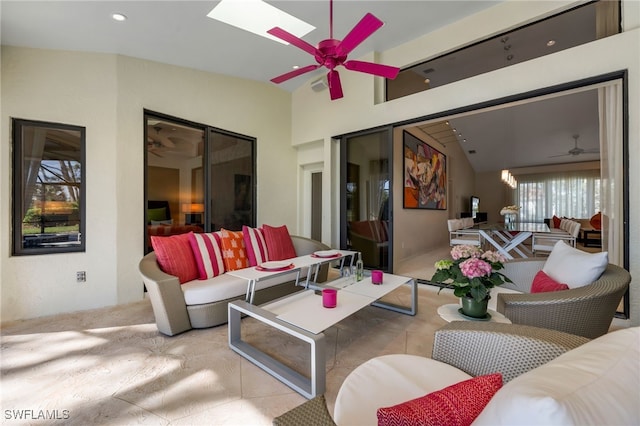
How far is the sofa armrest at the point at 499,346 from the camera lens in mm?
1039

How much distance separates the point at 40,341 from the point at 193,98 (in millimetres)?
3358

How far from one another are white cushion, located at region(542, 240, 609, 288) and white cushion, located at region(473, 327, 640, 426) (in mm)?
1465

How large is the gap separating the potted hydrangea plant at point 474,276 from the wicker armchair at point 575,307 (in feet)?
0.65

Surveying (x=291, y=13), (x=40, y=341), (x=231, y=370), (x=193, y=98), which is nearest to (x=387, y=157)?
(x=291, y=13)

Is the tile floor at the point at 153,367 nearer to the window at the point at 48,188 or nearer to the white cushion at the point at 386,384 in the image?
the white cushion at the point at 386,384

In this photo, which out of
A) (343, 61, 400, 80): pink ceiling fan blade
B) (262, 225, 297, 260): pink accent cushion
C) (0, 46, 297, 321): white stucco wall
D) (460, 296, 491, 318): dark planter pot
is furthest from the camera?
(262, 225, 297, 260): pink accent cushion

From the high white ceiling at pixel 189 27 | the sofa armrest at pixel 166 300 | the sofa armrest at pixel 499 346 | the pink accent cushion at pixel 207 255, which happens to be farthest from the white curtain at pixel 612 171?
the sofa armrest at pixel 166 300

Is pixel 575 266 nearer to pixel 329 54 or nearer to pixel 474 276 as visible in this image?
pixel 474 276


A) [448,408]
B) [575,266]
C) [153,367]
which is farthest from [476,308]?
[153,367]

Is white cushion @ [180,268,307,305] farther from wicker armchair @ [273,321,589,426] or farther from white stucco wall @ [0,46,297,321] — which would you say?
wicker armchair @ [273,321,589,426]

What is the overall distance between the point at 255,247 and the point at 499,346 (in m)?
2.82

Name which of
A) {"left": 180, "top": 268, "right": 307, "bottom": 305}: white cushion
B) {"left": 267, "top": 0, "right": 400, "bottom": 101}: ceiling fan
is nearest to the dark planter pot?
{"left": 267, "top": 0, "right": 400, "bottom": 101}: ceiling fan

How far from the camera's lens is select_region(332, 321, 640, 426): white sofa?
487mm

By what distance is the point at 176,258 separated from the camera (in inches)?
107
